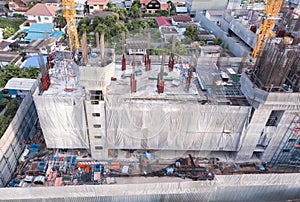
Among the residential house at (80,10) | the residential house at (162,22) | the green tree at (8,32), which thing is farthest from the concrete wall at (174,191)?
the residential house at (80,10)

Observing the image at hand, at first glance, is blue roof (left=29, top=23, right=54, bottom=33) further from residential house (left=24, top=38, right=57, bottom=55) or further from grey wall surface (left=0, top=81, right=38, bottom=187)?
grey wall surface (left=0, top=81, right=38, bottom=187)

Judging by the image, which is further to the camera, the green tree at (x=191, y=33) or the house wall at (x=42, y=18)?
the house wall at (x=42, y=18)

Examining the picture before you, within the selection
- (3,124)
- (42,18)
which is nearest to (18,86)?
(3,124)

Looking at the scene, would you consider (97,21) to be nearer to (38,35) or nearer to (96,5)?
(38,35)

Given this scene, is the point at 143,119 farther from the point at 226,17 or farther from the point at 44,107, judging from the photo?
the point at 226,17

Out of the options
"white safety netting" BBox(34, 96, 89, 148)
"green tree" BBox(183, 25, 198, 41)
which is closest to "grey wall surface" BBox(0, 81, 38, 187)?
"white safety netting" BBox(34, 96, 89, 148)

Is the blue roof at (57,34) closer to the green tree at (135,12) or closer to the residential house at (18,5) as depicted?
the residential house at (18,5)
